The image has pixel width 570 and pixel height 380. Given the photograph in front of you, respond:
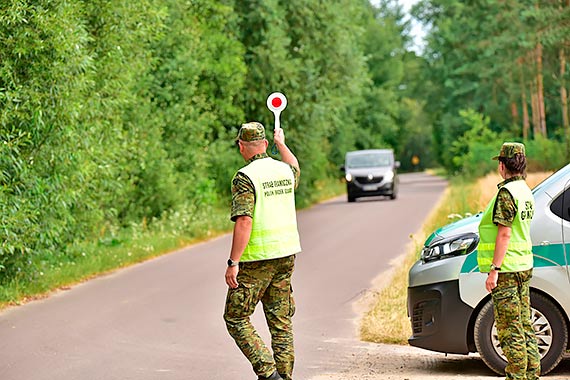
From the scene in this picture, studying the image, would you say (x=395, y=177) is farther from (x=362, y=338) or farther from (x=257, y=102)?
(x=362, y=338)

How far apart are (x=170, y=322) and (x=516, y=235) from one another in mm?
5731

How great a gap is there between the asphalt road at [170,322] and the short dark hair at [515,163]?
253cm

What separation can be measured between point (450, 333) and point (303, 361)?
1.59 meters

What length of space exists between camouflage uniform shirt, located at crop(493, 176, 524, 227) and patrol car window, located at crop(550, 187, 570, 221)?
1.24 meters

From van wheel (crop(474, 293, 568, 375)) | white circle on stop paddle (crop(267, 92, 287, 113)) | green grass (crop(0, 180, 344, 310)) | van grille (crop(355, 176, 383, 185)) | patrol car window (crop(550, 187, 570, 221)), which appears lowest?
van grille (crop(355, 176, 383, 185))

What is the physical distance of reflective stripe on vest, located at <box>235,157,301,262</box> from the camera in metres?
7.66

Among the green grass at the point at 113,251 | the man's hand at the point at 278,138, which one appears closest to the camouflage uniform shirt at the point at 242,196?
the man's hand at the point at 278,138

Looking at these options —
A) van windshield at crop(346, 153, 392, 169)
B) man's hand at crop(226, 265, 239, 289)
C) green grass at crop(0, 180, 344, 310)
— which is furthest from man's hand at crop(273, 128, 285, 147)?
van windshield at crop(346, 153, 392, 169)

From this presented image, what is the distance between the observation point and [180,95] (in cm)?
2762

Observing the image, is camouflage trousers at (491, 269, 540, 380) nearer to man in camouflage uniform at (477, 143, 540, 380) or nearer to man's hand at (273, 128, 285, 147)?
man in camouflage uniform at (477, 143, 540, 380)

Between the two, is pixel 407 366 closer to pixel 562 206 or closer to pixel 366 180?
pixel 562 206

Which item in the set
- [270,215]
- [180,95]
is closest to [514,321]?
[270,215]

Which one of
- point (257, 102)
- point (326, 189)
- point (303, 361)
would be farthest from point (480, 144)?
point (303, 361)

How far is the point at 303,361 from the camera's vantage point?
10039 millimetres
